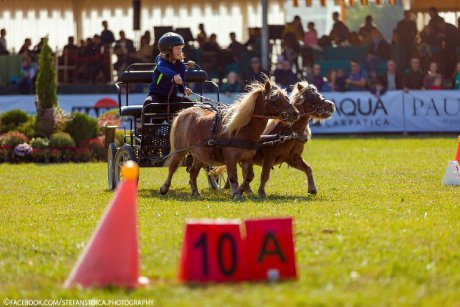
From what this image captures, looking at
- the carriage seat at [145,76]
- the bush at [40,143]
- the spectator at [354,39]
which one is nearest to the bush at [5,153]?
the bush at [40,143]

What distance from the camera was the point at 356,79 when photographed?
98.8 feet

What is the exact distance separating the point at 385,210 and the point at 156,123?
490cm

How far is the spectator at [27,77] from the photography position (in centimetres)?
3103

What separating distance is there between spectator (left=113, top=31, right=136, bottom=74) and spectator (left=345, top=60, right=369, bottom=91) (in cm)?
655

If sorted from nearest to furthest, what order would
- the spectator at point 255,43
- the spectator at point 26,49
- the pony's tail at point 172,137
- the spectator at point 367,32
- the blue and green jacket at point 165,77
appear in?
1. the pony's tail at point 172,137
2. the blue and green jacket at point 165,77
3. the spectator at point 255,43
4. the spectator at point 367,32
5. the spectator at point 26,49

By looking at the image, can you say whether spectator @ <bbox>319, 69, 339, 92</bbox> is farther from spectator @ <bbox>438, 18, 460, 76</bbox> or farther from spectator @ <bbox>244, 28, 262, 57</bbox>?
spectator @ <bbox>438, 18, 460, 76</bbox>

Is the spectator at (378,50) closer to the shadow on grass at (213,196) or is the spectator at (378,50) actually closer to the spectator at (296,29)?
the spectator at (296,29)

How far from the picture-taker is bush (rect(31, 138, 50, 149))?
78.6 feet

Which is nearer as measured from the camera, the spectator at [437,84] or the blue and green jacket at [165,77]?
the blue and green jacket at [165,77]

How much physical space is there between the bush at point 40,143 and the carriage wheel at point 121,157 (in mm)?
8228

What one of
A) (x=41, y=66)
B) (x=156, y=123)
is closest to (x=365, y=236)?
(x=156, y=123)

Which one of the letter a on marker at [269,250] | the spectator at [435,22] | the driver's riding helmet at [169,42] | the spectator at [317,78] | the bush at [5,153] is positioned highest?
the driver's riding helmet at [169,42]

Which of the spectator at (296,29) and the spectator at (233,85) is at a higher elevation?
the spectator at (296,29)

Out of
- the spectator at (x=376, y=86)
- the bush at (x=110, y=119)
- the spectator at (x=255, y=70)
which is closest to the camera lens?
the bush at (x=110, y=119)
